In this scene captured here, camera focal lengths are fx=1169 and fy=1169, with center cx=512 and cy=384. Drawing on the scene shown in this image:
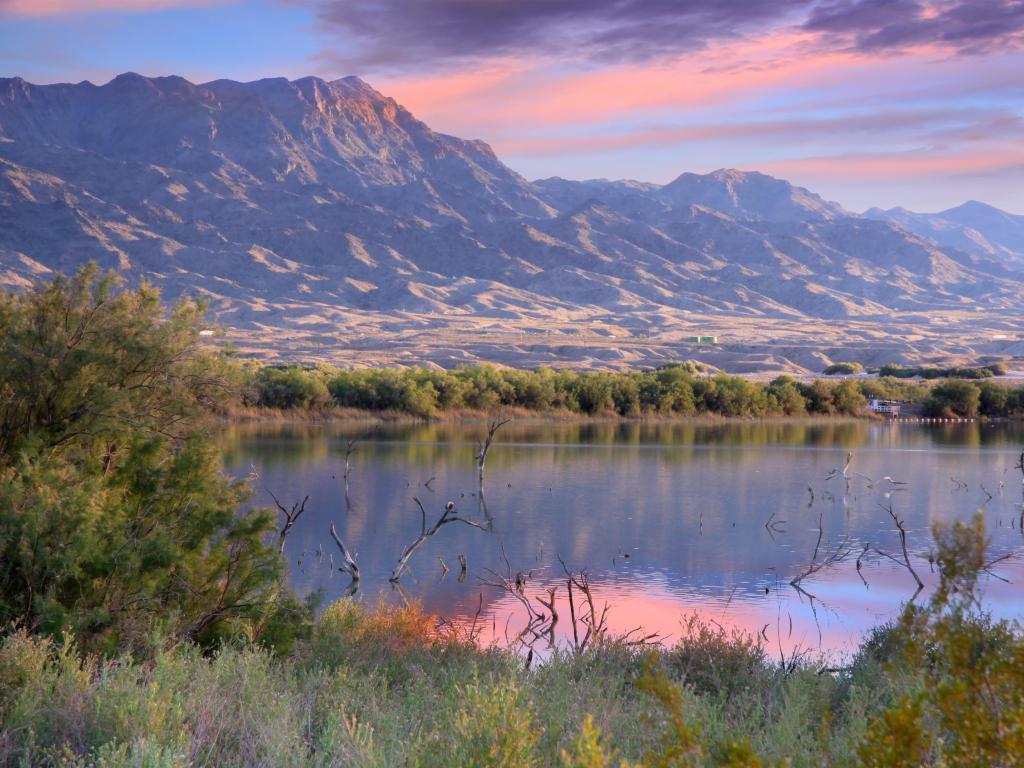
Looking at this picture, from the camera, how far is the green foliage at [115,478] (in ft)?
30.3

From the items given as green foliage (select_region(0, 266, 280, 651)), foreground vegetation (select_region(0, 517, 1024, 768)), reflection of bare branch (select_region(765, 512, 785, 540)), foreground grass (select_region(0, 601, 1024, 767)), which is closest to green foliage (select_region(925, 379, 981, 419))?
reflection of bare branch (select_region(765, 512, 785, 540))

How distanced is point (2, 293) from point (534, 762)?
8635mm

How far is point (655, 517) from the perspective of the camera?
26.8m

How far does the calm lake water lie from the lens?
58.9 ft

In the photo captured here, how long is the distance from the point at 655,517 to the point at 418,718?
20.3 metres

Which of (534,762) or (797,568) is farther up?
(534,762)

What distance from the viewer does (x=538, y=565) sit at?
2050 centimetres

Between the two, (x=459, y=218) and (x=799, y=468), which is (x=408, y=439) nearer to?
(x=799, y=468)

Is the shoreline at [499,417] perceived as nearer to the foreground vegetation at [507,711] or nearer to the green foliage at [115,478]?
the green foliage at [115,478]

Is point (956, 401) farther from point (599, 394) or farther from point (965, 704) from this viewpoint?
point (965, 704)

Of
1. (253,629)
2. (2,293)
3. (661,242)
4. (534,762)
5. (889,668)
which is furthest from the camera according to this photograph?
(661,242)

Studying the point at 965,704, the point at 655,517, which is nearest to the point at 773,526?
the point at 655,517

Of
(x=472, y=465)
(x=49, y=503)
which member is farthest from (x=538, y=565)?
(x=472, y=465)

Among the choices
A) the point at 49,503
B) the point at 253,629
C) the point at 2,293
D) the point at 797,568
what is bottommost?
the point at 797,568
